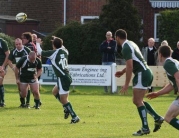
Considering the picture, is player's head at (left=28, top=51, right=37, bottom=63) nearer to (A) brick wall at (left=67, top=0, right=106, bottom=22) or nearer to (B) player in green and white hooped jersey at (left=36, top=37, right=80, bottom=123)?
(B) player in green and white hooped jersey at (left=36, top=37, right=80, bottom=123)

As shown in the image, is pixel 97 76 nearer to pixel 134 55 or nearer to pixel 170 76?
pixel 134 55

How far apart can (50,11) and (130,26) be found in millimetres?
9321

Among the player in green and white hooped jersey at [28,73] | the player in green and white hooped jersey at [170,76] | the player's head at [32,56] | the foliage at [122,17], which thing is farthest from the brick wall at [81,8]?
the player in green and white hooped jersey at [170,76]

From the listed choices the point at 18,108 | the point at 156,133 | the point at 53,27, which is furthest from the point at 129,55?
the point at 53,27

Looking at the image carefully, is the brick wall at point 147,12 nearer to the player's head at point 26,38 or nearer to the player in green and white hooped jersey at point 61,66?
the player's head at point 26,38

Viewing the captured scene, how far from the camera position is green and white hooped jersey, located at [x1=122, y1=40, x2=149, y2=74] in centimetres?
1443

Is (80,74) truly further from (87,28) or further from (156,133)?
(156,133)

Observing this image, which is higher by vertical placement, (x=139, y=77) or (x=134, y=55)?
(x=134, y=55)

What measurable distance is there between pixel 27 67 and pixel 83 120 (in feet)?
12.4

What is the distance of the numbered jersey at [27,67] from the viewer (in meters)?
20.2

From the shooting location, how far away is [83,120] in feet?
56.3

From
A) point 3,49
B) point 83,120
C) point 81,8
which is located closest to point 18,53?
point 3,49

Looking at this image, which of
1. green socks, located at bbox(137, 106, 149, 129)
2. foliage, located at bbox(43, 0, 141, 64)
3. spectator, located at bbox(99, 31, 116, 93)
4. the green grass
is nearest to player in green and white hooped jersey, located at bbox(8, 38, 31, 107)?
the green grass

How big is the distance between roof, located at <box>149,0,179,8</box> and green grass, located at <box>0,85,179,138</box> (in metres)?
14.4
